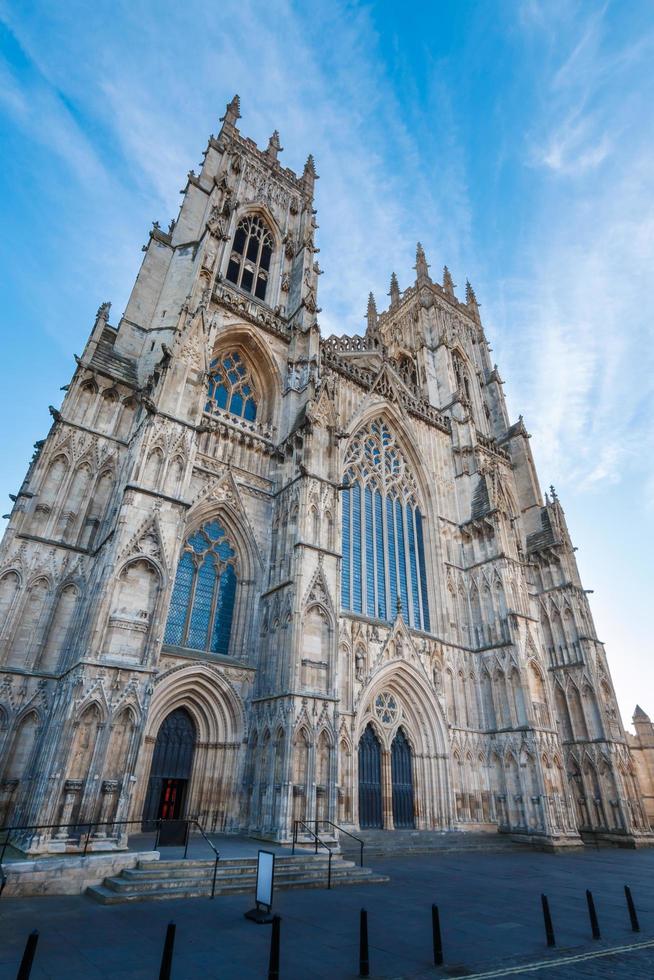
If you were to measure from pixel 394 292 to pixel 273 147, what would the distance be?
16.1m

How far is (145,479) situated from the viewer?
14.0m

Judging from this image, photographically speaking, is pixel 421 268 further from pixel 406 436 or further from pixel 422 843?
pixel 422 843

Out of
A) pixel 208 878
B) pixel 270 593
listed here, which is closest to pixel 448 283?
pixel 270 593

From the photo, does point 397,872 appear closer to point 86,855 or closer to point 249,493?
point 86,855

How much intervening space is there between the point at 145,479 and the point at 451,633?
14487 mm

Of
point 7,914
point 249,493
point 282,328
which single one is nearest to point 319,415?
point 249,493

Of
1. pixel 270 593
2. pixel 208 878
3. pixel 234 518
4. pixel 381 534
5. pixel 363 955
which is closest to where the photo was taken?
pixel 363 955

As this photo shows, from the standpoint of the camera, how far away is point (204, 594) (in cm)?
1645

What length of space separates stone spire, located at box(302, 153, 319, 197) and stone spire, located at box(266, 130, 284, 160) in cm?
194

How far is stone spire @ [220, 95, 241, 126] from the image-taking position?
97.1ft

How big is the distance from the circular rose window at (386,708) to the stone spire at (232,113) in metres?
31.7

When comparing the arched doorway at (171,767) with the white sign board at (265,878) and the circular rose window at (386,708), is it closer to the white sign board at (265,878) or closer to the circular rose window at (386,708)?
the circular rose window at (386,708)

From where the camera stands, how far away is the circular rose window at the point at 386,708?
1842 cm

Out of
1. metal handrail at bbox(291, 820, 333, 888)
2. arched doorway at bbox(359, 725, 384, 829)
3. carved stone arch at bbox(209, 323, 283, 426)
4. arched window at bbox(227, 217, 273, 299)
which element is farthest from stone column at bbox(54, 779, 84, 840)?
arched window at bbox(227, 217, 273, 299)
